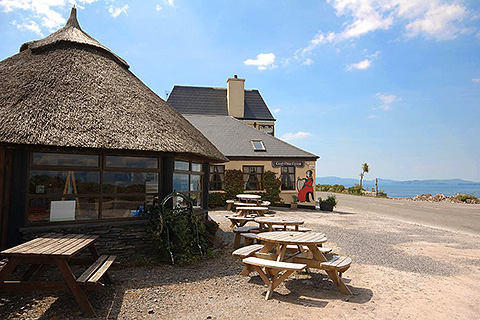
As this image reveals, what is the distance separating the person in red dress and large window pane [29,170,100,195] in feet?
43.5

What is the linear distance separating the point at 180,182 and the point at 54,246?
4030 millimetres

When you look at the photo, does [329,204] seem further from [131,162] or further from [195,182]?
[131,162]

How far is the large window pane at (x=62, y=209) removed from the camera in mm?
5902

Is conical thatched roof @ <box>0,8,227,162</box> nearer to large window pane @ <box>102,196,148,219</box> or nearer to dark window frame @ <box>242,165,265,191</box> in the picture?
large window pane @ <box>102,196,148,219</box>

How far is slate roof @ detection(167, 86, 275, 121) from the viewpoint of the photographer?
2647cm

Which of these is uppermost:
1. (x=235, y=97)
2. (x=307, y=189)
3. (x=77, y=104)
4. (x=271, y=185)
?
(x=235, y=97)

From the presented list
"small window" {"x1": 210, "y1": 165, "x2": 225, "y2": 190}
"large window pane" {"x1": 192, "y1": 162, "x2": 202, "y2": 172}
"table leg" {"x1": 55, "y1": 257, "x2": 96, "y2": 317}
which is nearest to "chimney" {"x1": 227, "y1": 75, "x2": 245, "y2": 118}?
"small window" {"x1": 210, "y1": 165, "x2": 225, "y2": 190}

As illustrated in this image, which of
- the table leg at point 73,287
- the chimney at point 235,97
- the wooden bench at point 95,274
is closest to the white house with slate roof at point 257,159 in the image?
the chimney at point 235,97

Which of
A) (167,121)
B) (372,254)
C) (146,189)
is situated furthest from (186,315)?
(372,254)

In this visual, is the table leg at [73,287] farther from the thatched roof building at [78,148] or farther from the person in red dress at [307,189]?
the person in red dress at [307,189]

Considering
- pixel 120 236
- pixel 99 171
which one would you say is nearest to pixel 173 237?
pixel 120 236

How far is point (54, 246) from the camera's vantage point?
442 cm

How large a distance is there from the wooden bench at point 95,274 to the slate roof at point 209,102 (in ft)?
72.1

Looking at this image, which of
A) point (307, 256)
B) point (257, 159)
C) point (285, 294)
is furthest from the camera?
point (257, 159)
